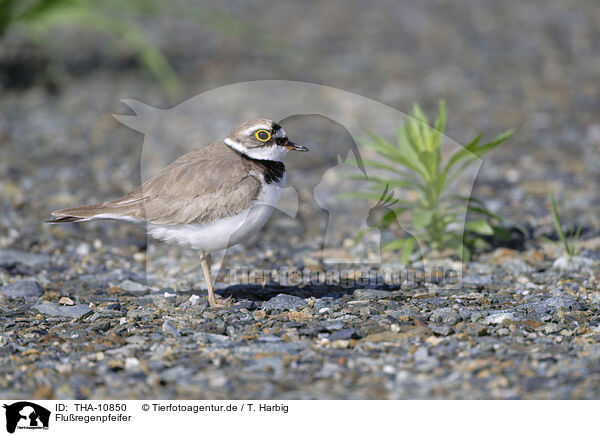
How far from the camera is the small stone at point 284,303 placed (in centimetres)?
512

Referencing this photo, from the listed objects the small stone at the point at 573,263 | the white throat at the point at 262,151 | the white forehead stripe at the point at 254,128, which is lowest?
the small stone at the point at 573,263

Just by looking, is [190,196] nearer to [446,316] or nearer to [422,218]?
[446,316]

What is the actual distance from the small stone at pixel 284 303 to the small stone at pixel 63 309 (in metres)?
1.19

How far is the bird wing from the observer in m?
4.79

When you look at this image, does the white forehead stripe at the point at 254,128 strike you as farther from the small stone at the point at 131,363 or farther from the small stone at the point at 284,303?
the small stone at the point at 131,363

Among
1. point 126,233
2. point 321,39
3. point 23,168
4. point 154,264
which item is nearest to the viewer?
point 154,264

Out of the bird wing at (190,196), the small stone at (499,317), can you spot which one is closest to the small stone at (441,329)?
the small stone at (499,317)

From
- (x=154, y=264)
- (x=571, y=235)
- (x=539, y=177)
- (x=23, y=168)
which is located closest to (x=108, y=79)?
(x=23, y=168)

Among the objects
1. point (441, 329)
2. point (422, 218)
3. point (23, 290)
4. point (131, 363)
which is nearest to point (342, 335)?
point (441, 329)

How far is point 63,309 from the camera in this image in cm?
515

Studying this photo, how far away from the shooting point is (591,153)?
8.76 m

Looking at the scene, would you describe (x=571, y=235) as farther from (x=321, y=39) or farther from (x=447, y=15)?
(x=447, y=15)

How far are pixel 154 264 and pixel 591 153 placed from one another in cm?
523
